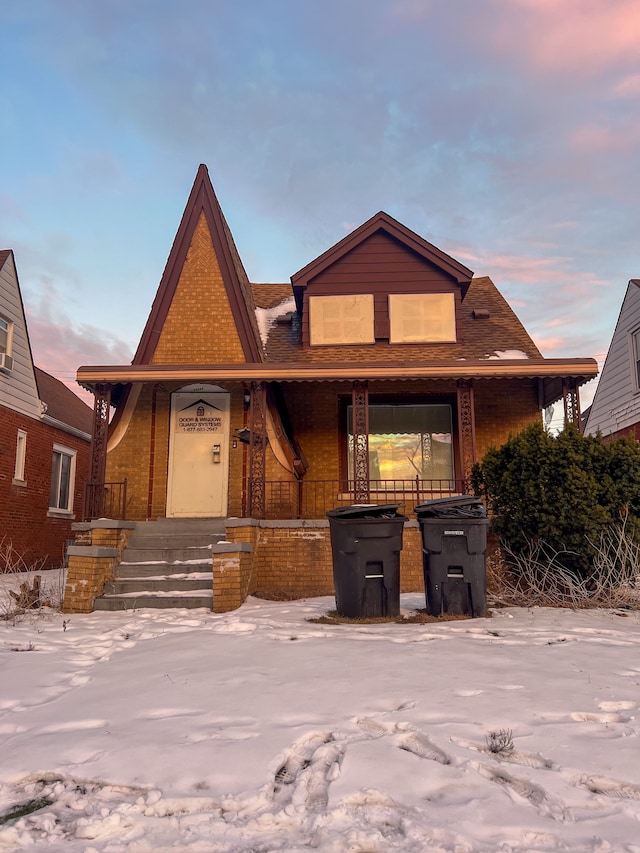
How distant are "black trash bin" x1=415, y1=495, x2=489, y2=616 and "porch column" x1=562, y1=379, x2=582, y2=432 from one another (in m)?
4.47

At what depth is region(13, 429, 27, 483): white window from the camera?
46.3 ft

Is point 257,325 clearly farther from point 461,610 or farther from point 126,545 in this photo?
point 461,610

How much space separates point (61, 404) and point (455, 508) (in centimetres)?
1466

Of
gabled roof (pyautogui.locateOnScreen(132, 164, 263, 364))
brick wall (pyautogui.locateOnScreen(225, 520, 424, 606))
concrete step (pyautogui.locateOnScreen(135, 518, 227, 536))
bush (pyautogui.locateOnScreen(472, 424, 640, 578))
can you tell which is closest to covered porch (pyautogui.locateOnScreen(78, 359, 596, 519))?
concrete step (pyautogui.locateOnScreen(135, 518, 227, 536))

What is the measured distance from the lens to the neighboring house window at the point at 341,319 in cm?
1279

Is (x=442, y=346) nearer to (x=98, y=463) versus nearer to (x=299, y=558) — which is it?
(x=299, y=558)

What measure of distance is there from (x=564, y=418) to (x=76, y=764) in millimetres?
9517

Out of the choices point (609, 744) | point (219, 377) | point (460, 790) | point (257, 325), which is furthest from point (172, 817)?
point (257, 325)

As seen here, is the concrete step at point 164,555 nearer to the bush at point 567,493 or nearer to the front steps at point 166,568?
the front steps at point 166,568

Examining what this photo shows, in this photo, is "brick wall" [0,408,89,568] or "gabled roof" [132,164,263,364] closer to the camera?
"gabled roof" [132,164,263,364]

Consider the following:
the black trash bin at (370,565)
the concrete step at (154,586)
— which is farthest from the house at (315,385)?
the black trash bin at (370,565)

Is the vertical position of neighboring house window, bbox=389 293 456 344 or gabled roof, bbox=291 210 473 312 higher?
gabled roof, bbox=291 210 473 312

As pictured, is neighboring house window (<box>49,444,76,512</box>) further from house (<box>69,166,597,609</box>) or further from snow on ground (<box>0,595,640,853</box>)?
snow on ground (<box>0,595,640,853</box>)

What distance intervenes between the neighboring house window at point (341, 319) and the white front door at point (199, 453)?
2591 mm
